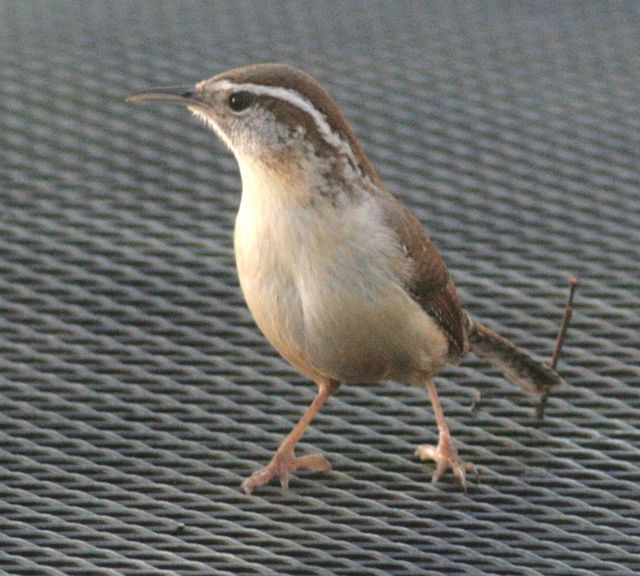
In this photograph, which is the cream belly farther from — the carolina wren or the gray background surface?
the gray background surface

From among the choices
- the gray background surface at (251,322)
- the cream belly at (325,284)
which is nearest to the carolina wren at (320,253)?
the cream belly at (325,284)

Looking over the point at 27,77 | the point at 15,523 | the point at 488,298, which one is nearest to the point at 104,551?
the point at 15,523

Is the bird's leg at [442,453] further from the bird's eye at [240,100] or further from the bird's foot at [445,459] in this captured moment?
the bird's eye at [240,100]

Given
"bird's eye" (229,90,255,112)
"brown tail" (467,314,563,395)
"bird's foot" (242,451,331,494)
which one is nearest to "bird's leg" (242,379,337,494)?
"bird's foot" (242,451,331,494)

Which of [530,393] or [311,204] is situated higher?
[311,204]

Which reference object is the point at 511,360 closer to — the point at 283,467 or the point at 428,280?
the point at 428,280

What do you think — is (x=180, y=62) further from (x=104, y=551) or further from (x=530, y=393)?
(x=104, y=551)
